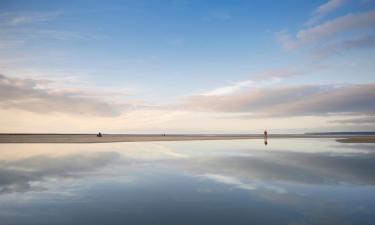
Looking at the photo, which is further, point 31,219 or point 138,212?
point 138,212

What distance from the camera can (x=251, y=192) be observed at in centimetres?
1368

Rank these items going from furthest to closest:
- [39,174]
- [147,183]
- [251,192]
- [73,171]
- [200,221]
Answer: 1. [73,171]
2. [39,174]
3. [147,183]
4. [251,192]
5. [200,221]

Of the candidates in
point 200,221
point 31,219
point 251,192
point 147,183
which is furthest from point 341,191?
point 31,219

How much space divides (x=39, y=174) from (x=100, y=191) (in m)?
6.76

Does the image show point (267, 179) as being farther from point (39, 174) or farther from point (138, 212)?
point (39, 174)

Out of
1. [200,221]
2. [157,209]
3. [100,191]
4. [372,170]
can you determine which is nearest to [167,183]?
[100,191]

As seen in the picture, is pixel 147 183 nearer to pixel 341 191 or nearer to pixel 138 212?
pixel 138 212

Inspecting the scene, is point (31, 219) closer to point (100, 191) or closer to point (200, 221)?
point (100, 191)

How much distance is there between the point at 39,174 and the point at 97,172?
3370 millimetres

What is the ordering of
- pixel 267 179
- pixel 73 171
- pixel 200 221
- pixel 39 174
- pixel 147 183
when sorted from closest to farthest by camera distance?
1. pixel 200 221
2. pixel 147 183
3. pixel 267 179
4. pixel 39 174
5. pixel 73 171

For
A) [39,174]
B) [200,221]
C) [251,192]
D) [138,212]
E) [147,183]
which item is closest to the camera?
[200,221]

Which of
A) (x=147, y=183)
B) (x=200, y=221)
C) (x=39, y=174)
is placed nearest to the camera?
(x=200, y=221)

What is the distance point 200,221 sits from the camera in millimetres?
9500

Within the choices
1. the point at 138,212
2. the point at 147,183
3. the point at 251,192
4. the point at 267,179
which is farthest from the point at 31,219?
the point at 267,179
